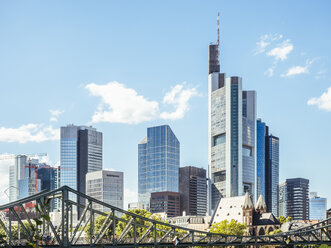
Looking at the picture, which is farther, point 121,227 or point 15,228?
point 15,228

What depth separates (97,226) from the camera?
14912 cm

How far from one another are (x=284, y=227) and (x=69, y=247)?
12051 centimetres

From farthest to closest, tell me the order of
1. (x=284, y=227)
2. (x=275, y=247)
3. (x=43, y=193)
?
(x=284, y=227) < (x=275, y=247) < (x=43, y=193)

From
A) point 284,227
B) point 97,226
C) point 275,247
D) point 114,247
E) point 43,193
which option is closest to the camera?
point 43,193

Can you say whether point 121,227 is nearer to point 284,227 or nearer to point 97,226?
point 97,226

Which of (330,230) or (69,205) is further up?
(69,205)

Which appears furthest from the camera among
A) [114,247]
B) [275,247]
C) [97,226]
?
[97,226]

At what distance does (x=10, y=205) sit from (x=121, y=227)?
8269 centimetres

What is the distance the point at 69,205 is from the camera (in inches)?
2746

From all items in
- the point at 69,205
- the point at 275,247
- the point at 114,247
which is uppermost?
the point at 69,205

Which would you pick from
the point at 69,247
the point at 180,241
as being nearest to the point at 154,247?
the point at 180,241

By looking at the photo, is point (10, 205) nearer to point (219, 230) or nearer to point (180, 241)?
point (180, 241)

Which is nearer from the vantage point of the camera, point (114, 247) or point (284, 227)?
point (114, 247)

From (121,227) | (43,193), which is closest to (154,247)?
(43,193)
